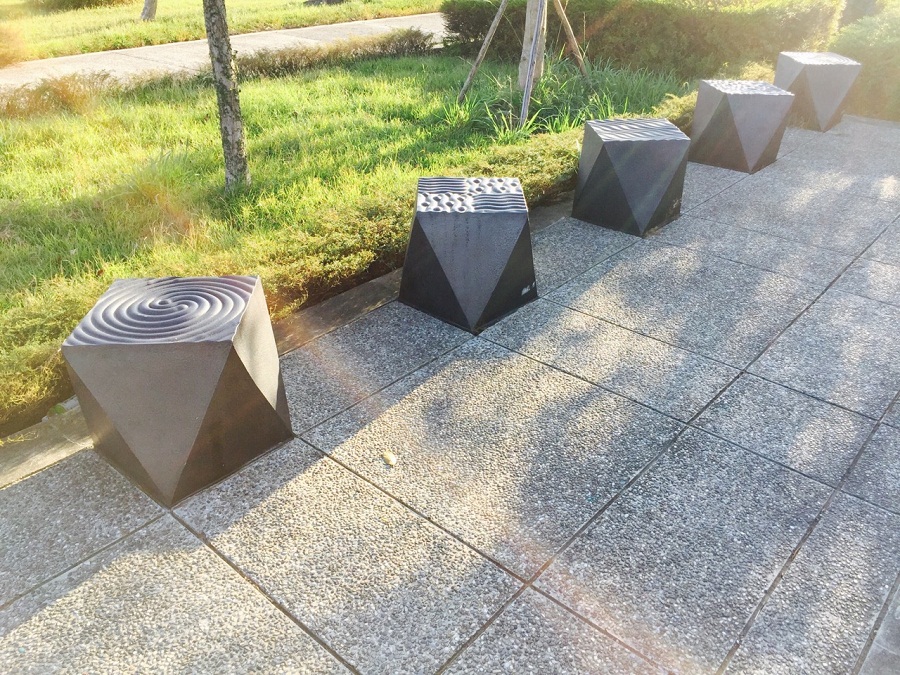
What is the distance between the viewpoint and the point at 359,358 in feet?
15.6

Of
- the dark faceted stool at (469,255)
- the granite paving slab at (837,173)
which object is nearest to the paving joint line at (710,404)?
the dark faceted stool at (469,255)

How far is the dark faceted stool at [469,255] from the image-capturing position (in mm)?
4824

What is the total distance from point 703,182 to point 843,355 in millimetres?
3954

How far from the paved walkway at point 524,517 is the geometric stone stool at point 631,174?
1.59 metres

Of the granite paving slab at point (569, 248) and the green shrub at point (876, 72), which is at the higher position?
the green shrub at point (876, 72)

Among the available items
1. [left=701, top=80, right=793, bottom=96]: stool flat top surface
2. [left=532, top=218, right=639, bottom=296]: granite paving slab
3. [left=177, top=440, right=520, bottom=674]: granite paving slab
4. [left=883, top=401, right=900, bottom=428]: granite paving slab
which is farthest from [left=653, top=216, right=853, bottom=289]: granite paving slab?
[left=177, top=440, right=520, bottom=674]: granite paving slab

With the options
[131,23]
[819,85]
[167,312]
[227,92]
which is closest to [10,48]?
[131,23]

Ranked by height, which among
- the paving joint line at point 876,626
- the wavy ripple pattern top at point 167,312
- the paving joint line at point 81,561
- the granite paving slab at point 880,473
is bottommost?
the granite paving slab at point 880,473

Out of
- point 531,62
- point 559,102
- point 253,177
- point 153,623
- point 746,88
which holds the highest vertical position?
point 531,62

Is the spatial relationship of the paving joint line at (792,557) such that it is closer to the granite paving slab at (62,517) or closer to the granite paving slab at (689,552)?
the granite paving slab at (689,552)

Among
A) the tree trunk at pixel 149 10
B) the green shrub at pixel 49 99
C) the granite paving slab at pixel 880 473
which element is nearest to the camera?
the granite paving slab at pixel 880 473

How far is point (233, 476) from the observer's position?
3.68 meters

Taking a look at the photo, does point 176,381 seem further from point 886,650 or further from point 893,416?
point 893,416

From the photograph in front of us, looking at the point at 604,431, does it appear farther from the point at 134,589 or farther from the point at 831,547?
the point at 134,589
